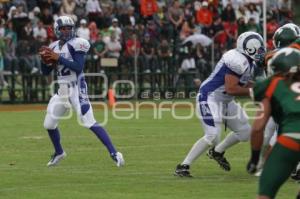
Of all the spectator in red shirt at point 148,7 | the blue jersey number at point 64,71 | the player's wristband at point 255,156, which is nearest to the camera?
the player's wristband at point 255,156

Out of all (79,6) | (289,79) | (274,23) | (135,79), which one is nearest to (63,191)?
(289,79)

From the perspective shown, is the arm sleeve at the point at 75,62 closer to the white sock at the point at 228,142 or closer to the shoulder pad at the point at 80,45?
the shoulder pad at the point at 80,45

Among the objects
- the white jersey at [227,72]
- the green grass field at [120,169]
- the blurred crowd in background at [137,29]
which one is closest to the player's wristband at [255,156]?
the green grass field at [120,169]

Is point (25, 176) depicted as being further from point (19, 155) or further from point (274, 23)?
point (274, 23)

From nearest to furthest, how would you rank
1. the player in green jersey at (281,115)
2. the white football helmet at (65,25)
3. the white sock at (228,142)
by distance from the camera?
the player in green jersey at (281,115)
the white sock at (228,142)
the white football helmet at (65,25)

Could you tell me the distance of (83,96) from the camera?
12.1 m

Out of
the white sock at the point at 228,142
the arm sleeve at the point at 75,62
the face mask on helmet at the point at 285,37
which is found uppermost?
the face mask on helmet at the point at 285,37

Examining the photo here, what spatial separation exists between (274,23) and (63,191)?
61.2ft

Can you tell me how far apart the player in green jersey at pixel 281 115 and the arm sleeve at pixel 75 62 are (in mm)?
4954

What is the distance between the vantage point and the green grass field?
988 centimetres

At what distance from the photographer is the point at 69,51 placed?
1219 cm

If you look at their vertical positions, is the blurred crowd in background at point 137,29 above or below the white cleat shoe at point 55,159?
above

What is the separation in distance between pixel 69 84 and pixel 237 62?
2.57m

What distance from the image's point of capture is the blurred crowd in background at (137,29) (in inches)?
949
